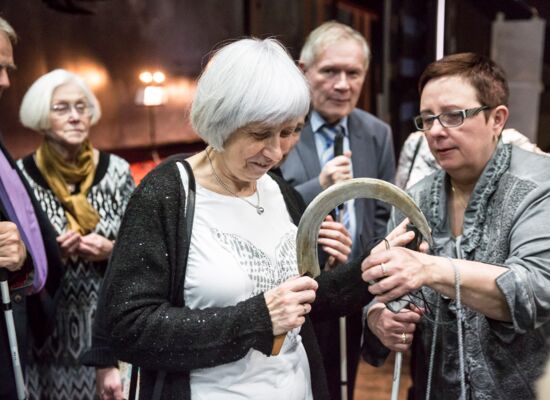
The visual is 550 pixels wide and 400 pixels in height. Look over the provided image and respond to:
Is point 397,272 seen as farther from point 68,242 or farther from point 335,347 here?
point 68,242

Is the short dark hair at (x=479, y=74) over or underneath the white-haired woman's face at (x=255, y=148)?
over

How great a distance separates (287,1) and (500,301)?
4644 millimetres

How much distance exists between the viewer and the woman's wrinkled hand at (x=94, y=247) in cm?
251

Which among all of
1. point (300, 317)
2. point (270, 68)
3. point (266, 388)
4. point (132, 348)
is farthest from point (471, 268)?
point (132, 348)

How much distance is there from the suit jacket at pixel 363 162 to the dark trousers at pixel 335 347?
328mm

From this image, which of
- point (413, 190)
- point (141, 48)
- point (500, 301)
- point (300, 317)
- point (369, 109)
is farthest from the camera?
point (369, 109)

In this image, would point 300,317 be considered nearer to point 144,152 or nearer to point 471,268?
point 471,268

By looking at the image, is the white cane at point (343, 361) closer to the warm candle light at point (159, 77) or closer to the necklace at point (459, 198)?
the necklace at point (459, 198)

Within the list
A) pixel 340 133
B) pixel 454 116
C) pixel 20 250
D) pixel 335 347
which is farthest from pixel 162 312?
pixel 340 133

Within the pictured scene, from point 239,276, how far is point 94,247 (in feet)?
4.32

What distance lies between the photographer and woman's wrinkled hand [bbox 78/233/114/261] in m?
2.51

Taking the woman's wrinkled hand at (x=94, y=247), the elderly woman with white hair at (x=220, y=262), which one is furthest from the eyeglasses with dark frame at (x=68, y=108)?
the elderly woman with white hair at (x=220, y=262)

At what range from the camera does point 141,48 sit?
17.5 feet

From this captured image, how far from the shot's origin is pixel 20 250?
1852 mm
